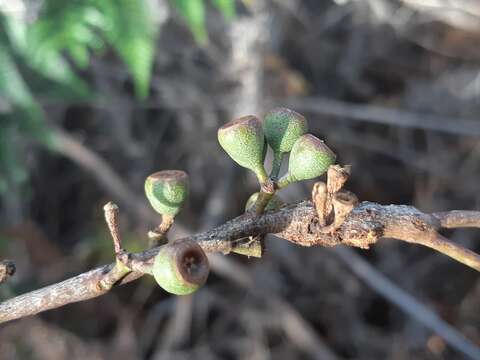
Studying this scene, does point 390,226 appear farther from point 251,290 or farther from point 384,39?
point 384,39

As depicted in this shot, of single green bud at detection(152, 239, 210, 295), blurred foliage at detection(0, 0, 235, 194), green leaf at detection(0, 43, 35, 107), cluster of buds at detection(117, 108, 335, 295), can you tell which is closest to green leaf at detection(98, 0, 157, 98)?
blurred foliage at detection(0, 0, 235, 194)

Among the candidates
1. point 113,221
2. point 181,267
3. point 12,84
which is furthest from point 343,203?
point 12,84

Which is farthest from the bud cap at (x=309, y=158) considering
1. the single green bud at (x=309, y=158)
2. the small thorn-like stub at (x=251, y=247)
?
the small thorn-like stub at (x=251, y=247)

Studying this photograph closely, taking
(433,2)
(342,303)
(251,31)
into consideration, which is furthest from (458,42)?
(342,303)

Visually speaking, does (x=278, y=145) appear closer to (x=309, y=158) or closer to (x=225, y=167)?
(x=309, y=158)

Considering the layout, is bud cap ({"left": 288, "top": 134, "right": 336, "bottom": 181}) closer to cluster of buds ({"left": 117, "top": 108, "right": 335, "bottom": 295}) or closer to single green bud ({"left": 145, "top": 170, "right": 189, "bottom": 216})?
cluster of buds ({"left": 117, "top": 108, "right": 335, "bottom": 295})

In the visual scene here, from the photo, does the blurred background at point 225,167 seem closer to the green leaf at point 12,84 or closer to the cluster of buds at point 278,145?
the green leaf at point 12,84
